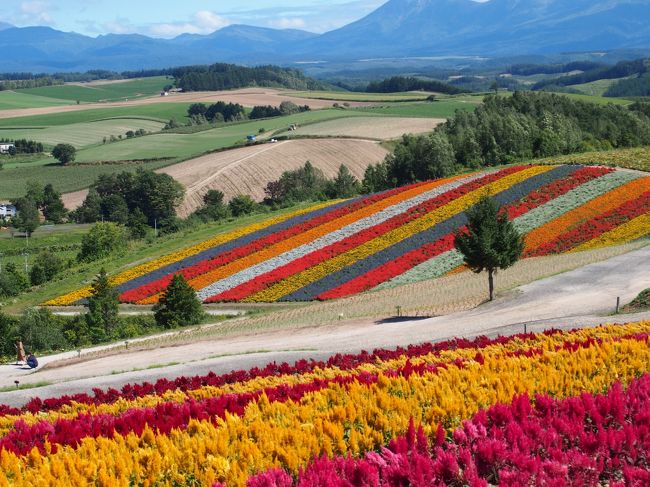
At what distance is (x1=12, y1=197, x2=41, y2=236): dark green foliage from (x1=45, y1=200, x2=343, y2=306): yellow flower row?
34.2m

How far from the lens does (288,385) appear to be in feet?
42.9

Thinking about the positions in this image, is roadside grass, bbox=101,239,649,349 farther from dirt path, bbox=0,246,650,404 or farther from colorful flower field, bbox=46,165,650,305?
colorful flower field, bbox=46,165,650,305

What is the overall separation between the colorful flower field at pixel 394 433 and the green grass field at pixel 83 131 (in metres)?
128

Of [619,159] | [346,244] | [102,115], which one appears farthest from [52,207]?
[102,115]

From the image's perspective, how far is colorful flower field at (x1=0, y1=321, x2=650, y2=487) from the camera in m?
7.96

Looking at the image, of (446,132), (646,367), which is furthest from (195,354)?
Answer: (446,132)

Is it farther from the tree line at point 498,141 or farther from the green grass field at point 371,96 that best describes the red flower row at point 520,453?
the green grass field at point 371,96

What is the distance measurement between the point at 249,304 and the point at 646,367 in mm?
28781

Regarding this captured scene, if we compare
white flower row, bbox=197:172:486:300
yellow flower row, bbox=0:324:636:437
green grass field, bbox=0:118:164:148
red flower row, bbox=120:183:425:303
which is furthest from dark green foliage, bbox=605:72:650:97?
yellow flower row, bbox=0:324:636:437

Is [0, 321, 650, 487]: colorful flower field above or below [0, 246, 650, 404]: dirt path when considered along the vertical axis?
above

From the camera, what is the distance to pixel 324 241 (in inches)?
1842

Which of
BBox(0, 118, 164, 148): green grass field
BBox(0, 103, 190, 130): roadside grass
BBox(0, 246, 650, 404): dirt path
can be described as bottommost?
BBox(0, 246, 650, 404): dirt path

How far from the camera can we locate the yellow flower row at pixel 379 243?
131 feet

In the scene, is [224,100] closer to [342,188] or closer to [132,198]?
[132,198]
